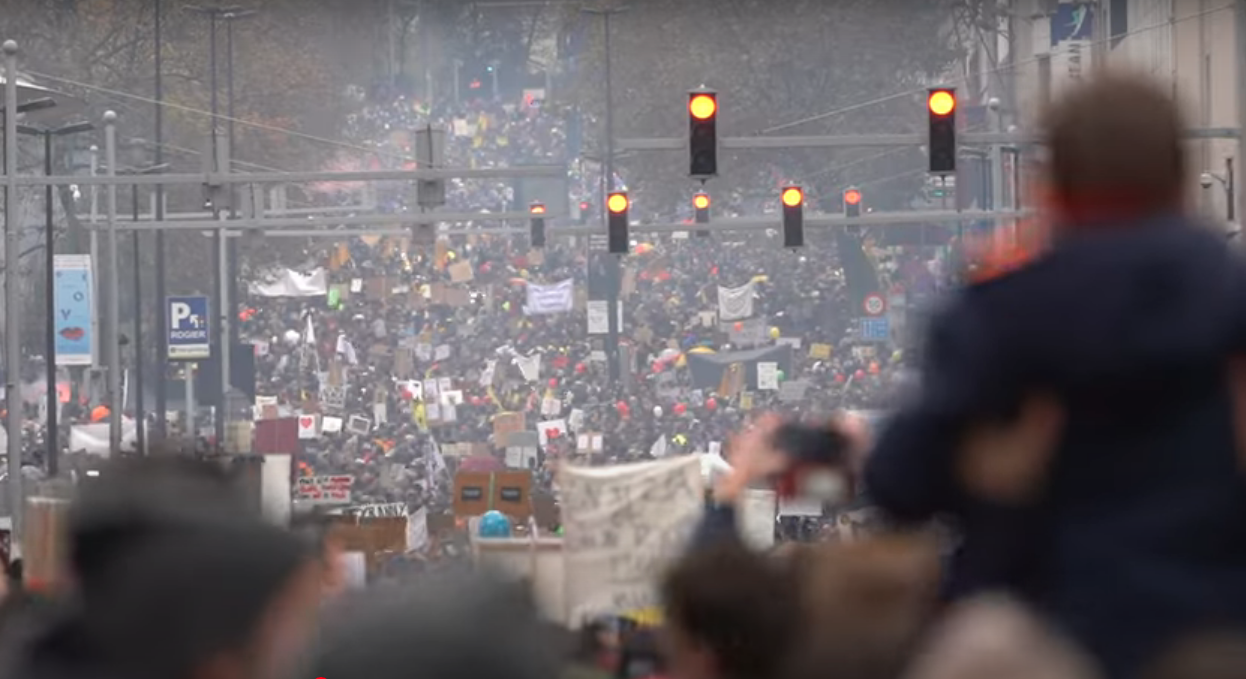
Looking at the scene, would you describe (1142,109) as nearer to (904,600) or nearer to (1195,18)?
(904,600)

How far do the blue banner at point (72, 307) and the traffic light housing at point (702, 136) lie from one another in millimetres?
16004

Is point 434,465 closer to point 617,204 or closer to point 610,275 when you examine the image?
point 617,204

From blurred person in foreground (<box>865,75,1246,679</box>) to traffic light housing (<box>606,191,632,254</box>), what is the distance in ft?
112

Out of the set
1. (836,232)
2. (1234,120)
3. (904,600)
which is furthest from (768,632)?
(836,232)

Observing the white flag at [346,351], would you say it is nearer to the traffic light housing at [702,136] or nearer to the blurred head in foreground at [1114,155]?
the traffic light housing at [702,136]

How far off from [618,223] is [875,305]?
31332 millimetres

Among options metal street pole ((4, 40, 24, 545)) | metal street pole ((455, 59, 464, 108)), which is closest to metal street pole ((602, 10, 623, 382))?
metal street pole ((4, 40, 24, 545))

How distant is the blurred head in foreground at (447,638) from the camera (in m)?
3.38

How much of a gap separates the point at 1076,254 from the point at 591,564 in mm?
2680

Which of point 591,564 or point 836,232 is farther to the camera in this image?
point 836,232

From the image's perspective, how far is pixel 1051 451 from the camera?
4.04m

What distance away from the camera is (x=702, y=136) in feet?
86.6

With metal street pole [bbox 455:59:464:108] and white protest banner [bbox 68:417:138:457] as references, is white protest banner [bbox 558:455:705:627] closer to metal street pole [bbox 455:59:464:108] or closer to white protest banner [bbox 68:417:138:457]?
white protest banner [bbox 68:417:138:457]

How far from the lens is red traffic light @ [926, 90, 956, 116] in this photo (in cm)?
2767
